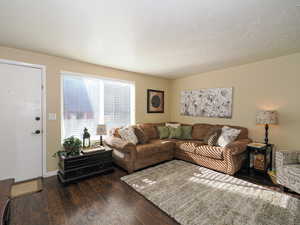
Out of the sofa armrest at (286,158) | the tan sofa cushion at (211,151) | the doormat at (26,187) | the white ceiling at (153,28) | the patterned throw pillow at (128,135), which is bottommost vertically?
the doormat at (26,187)

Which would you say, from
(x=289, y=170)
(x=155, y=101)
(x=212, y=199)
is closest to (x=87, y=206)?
(x=212, y=199)

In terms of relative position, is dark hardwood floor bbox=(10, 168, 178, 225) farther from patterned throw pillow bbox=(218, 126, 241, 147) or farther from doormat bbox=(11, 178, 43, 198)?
patterned throw pillow bbox=(218, 126, 241, 147)

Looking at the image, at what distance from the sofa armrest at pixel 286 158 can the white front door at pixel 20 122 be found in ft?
14.0

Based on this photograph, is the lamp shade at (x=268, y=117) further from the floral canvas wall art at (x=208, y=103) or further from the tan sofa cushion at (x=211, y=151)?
the tan sofa cushion at (x=211, y=151)

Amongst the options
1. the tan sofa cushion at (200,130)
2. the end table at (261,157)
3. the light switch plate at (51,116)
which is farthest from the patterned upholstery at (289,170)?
the light switch plate at (51,116)

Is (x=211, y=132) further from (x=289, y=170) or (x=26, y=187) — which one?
(x=26, y=187)

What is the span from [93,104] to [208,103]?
10.3 ft

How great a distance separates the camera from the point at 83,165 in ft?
8.62

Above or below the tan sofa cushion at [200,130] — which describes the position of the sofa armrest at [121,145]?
below

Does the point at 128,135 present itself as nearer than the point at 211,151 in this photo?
No

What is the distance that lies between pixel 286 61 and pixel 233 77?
3.23 ft

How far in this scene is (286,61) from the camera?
2834 millimetres

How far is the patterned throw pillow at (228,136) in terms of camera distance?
3055mm

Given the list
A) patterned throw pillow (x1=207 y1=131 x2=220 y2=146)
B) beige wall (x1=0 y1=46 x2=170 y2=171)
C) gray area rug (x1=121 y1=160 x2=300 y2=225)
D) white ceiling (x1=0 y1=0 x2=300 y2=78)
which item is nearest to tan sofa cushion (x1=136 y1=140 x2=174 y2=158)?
gray area rug (x1=121 y1=160 x2=300 y2=225)
